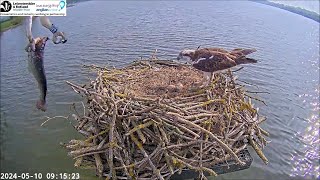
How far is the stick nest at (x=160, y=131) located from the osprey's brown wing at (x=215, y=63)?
29 centimetres

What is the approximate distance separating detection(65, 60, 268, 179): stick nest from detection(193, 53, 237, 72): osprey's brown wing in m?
0.29

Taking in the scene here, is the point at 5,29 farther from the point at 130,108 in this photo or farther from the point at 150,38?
the point at 130,108

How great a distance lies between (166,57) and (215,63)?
4.38 metres

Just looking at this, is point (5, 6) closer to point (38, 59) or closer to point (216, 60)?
point (38, 59)

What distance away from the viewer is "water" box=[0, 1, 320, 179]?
6.05m

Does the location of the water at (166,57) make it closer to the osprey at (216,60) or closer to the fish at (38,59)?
the fish at (38,59)

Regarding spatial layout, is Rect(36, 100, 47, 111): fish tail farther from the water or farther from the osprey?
the osprey

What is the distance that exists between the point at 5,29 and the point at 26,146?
5451 millimetres

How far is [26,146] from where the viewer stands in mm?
6188

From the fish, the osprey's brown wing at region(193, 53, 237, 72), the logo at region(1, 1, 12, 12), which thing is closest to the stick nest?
the osprey's brown wing at region(193, 53, 237, 72)

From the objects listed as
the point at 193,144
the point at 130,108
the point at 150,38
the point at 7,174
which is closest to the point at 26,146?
the point at 7,174

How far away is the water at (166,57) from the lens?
6055 millimetres

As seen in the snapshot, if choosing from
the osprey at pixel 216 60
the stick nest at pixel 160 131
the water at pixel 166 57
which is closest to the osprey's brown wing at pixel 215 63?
the osprey at pixel 216 60
